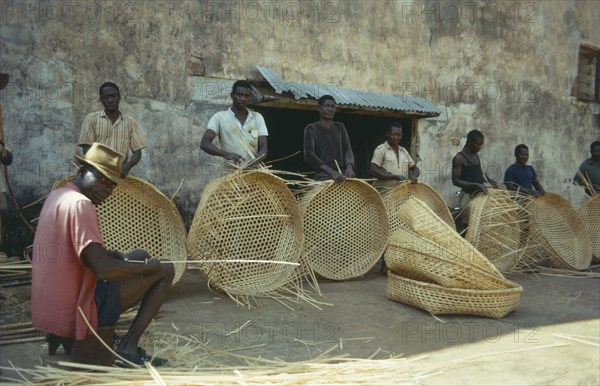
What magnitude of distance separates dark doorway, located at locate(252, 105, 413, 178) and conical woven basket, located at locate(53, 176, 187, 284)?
2.62 meters

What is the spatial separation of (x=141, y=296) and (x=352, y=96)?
445cm

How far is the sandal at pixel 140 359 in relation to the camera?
2566 millimetres

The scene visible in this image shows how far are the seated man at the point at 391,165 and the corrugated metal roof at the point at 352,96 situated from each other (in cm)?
89

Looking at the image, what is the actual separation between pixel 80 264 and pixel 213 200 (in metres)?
1.61

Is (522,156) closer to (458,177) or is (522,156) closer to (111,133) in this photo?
(458,177)

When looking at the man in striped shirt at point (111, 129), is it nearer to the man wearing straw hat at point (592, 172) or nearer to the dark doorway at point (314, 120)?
the dark doorway at point (314, 120)

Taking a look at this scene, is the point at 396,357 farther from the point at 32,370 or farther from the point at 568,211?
the point at 568,211

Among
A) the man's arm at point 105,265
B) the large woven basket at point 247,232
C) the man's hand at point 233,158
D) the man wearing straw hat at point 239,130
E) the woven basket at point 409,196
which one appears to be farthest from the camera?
the woven basket at point 409,196

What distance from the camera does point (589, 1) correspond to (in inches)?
385

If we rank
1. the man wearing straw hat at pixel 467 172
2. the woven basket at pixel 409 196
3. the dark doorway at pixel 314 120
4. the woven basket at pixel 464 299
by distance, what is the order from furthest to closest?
the dark doorway at pixel 314 120 → the man wearing straw hat at pixel 467 172 → the woven basket at pixel 409 196 → the woven basket at pixel 464 299

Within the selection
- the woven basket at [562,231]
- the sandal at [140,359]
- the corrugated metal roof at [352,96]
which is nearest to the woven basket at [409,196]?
the woven basket at [562,231]

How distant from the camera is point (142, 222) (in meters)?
4.12

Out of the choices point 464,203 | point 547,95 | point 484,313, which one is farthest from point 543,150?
point 484,313

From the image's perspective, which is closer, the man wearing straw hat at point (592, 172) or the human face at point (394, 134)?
the human face at point (394, 134)
